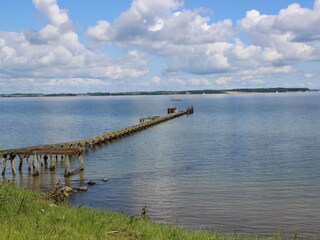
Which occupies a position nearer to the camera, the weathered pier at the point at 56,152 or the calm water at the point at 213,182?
the calm water at the point at 213,182

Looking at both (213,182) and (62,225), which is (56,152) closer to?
(213,182)

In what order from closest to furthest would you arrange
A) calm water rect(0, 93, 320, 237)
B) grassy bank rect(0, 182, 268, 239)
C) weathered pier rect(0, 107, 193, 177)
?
grassy bank rect(0, 182, 268, 239) → calm water rect(0, 93, 320, 237) → weathered pier rect(0, 107, 193, 177)

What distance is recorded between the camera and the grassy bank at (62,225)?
33.7 ft

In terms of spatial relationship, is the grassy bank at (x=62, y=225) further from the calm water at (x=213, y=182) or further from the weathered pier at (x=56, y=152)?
the weathered pier at (x=56, y=152)

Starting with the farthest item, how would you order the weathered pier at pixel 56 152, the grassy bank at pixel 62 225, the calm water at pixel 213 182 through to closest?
the weathered pier at pixel 56 152 < the calm water at pixel 213 182 < the grassy bank at pixel 62 225

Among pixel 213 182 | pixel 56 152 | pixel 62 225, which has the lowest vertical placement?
pixel 213 182

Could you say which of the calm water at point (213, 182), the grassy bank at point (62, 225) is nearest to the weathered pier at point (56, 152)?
the calm water at point (213, 182)

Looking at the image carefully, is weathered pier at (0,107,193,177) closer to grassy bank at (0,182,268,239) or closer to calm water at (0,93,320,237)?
calm water at (0,93,320,237)

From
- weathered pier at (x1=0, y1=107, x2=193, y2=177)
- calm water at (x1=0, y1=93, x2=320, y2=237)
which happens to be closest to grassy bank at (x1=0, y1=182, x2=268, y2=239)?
calm water at (x1=0, y1=93, x2=320, y2=237)

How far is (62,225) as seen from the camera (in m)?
11.4

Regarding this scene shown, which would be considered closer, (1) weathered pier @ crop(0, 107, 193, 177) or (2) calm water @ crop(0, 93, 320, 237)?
(2) calm water @ crop(0, 93, 320, 237)

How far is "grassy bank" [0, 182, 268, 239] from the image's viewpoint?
10.3 meters

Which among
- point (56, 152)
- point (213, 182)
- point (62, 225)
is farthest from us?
point (56, 152)

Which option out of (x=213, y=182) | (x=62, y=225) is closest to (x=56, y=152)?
(x=213, y=182)
